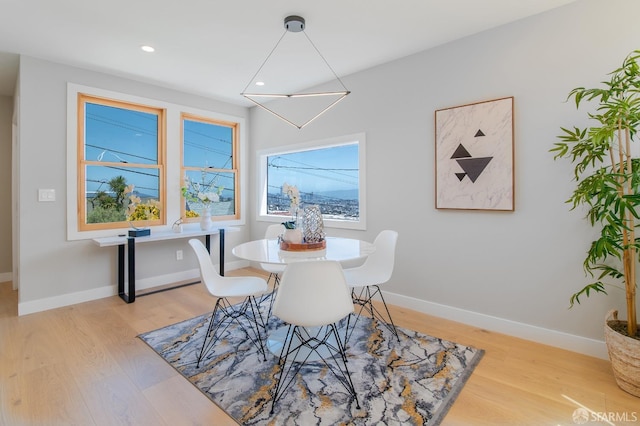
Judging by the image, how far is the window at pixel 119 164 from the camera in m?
3.60

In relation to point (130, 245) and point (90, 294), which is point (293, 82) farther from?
point (90, 294)

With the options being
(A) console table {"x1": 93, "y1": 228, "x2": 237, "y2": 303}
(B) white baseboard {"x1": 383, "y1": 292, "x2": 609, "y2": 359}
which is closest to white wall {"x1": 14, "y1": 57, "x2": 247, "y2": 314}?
(A) console table {"x1": 93, "y1": 228, "x2": 237, "y2": 303}

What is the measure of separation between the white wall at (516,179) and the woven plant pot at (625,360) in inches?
17.5

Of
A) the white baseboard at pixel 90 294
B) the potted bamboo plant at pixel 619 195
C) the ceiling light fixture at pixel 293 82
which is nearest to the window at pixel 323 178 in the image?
the ceiling light fixture at pixel 293 82

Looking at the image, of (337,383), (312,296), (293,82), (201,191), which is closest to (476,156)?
(312,296)

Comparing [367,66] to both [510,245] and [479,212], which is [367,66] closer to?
[479,212]

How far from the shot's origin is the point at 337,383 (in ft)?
6.48

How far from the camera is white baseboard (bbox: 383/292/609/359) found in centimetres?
232

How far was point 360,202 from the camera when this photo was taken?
3656 mm

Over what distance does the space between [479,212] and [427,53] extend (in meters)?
1.65

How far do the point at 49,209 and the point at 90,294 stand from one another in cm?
105

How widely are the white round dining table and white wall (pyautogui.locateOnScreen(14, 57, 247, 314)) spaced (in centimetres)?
228

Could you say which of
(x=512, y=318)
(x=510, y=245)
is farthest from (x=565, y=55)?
(x=512, y=318)

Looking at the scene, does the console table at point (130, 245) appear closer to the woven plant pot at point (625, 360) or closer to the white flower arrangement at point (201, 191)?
the white flower arrangement at point (201, 191)
